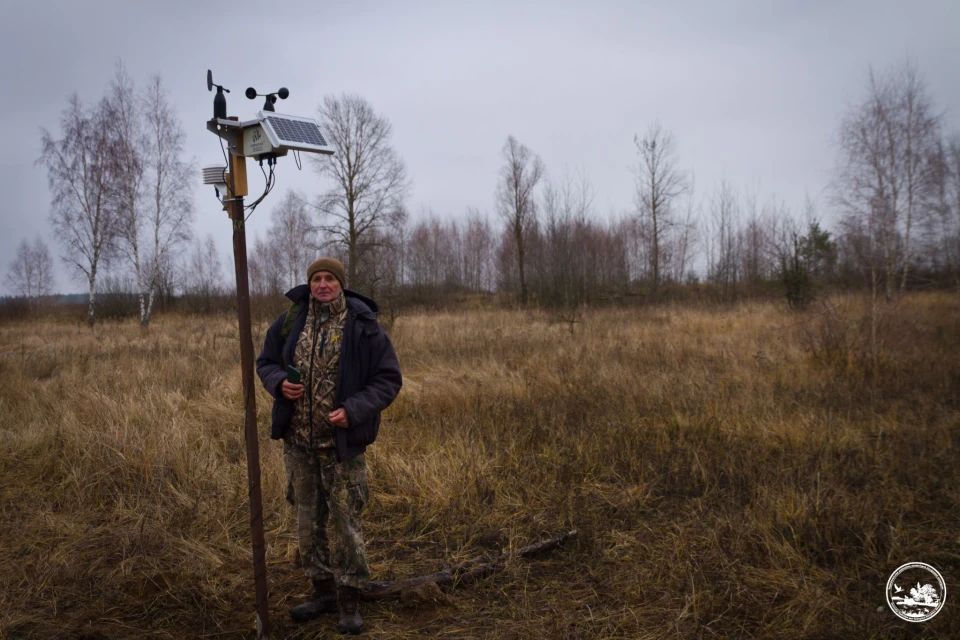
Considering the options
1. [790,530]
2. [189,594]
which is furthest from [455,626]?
[790,530]

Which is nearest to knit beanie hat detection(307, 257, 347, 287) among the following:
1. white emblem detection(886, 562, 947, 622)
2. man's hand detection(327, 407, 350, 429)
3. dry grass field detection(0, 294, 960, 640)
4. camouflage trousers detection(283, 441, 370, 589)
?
man's hand detection(327, 407, 350, 429)

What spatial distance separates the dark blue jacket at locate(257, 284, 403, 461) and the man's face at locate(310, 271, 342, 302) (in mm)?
119

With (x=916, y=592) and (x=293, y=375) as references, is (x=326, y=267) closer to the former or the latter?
(x=293, y=375)

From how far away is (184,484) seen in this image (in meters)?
4.78

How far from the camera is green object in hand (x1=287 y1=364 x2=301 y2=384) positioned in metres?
2.79

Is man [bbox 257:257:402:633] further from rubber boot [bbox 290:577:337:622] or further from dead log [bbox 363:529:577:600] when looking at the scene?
dead log [bbox 363:529:577:600]

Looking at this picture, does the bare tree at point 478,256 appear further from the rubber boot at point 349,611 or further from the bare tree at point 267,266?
the rubber boot at point 349,611

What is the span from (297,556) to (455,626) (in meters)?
1.25

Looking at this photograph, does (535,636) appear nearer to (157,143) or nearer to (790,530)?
(790,530)

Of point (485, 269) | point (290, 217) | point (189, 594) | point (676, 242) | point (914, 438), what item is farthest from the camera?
point (485, 269)

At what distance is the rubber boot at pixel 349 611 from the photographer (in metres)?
2.96

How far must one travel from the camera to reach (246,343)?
265 centimetres

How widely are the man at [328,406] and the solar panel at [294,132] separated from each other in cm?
58

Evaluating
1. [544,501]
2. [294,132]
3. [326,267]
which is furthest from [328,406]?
[544,501]
